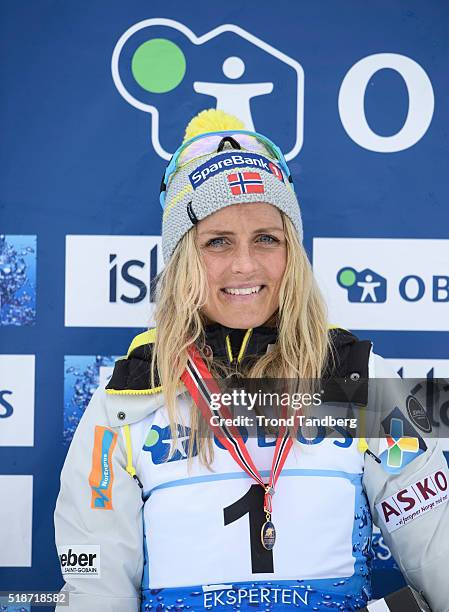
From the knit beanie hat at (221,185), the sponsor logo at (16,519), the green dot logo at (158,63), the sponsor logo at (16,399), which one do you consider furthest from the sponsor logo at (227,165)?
the sponsor logo at (16,519)

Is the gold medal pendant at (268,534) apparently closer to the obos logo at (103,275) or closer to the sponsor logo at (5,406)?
the obos logo at (103,275)

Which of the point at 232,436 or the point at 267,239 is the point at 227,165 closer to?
the point at 267,239

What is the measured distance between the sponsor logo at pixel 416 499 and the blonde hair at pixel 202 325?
335 mm

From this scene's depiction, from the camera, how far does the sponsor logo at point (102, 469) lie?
1.71m

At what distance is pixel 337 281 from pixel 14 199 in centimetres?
105

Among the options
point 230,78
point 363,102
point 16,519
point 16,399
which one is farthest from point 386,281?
point 16,519

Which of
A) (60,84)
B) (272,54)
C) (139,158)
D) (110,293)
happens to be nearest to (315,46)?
(272,54)

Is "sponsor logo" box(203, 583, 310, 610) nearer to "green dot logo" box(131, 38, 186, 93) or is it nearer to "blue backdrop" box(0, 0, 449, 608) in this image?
"blue backdrop" box(0, 0, 449, 608)

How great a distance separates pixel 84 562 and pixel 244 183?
3.14 ft

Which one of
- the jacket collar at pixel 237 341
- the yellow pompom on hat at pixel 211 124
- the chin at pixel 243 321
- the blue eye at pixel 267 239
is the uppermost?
the yellow pompom on hat at pixel 211 124

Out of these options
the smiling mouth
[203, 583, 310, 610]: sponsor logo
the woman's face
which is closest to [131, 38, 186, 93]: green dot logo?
the woman's face

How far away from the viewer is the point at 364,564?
1.75 metres

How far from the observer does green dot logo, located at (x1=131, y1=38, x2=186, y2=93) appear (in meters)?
2.28

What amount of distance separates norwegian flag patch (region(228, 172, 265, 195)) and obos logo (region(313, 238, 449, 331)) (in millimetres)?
597
